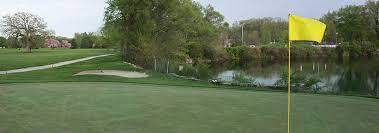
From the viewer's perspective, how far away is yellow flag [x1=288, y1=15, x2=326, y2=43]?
5.31m

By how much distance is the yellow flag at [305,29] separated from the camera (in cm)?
531

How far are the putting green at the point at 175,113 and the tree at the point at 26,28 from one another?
39.9 metres

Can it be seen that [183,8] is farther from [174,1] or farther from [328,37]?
[328,37]

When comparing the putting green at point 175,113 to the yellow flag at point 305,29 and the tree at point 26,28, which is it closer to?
the yellow flag at point 305,29

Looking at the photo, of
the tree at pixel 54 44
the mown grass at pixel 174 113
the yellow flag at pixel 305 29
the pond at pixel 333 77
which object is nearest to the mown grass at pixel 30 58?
the pond at pixel 333 77

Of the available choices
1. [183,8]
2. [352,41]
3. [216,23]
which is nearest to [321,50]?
[352,41]

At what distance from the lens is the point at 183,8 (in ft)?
95.8

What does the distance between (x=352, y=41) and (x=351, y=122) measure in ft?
204

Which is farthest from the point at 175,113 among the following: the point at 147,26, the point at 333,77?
the point at 333,77

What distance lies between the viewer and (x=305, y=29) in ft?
17.6

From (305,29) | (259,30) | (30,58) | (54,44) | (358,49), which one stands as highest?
(259,30)

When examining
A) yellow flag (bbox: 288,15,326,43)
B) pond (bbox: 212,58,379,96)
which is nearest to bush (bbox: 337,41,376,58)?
pond (bbox: 212,58,379,96)

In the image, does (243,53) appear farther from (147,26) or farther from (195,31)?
(147,26)

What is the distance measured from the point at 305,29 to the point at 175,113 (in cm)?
310
